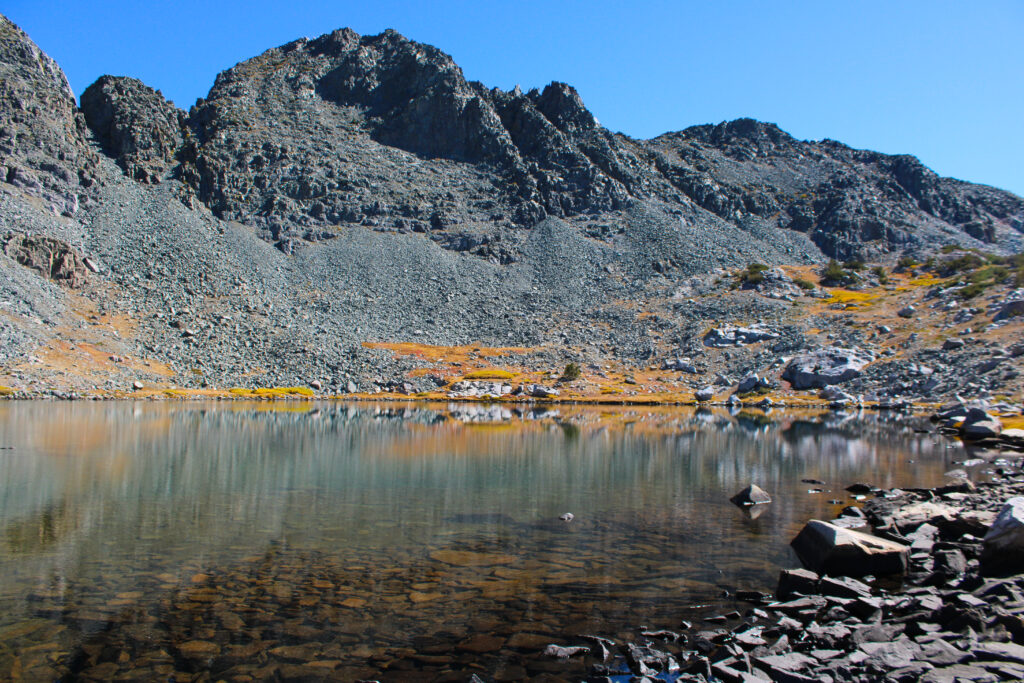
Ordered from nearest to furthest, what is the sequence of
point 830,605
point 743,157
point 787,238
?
point 830,605 → point 787,238 → point 743,157

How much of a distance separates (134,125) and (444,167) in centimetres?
6639

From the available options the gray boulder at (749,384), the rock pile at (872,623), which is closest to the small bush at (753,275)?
the gray boulder at (749,384)

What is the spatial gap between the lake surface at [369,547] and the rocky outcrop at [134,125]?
4169 inches

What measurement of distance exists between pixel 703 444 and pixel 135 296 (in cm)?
8956

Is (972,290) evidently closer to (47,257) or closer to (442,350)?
(442,350)

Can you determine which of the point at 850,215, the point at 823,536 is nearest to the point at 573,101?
the point at 850,215

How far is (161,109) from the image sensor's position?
13562 cm

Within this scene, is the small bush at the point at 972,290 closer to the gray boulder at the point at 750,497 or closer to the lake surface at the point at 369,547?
the lake surface at the point at 369,547

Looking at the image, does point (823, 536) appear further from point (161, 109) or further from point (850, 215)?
point (850, 215)

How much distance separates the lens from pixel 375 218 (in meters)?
137

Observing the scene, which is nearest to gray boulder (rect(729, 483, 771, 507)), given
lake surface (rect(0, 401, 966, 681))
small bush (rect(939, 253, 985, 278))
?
lake surface (rect(0, 401, 966, 681))

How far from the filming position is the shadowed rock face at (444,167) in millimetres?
132375

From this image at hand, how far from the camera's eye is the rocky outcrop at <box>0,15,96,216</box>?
106062mm

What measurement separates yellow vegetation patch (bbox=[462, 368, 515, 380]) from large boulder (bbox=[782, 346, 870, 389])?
39.7 m
